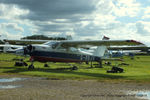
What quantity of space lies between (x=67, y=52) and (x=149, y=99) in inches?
604

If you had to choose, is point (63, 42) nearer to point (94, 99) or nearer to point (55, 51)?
point (55, 51)

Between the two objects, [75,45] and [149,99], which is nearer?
[149,99]

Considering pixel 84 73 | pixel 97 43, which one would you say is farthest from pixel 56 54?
pixel 84 73

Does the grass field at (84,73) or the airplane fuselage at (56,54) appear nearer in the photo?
the grass field at (84,73)

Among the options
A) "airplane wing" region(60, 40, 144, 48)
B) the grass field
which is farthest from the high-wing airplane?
the grass field

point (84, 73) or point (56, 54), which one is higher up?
point (56, 54)

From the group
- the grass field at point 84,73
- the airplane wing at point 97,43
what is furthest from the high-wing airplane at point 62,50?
the grass field at point 84,73

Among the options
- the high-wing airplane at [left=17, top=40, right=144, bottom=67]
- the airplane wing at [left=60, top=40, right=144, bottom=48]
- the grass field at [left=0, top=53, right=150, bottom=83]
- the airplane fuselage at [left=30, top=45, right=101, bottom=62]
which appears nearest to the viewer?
the grass field at [left=0, top=53, right=150, bottom=83]

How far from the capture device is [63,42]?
21312mm

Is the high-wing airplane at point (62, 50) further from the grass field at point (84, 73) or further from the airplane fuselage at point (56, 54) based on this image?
the grass field at point (84, 73)

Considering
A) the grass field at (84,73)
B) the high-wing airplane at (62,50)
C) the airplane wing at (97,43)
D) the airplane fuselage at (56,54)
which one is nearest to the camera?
the grass field at (84,73)

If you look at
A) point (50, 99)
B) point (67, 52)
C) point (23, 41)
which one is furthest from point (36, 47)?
point (50, 99)

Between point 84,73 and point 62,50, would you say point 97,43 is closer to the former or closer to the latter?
point 62,50

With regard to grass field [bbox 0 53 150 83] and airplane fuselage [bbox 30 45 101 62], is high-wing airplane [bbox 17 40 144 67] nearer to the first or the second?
airplane fuselage [bbox 30 45 101 62]
